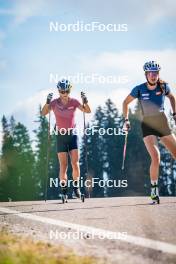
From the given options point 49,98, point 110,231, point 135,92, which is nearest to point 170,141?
point 135,92

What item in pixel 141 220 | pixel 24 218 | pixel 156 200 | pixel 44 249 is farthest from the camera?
pixel 156 200

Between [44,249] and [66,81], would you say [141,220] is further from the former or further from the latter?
[66,81]

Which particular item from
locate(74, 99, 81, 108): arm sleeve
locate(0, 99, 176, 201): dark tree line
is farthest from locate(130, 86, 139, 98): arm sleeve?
locate(0, 99, 176, 201): dark tree line

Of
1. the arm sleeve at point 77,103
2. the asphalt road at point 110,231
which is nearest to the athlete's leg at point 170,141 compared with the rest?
the asphalt road at point 110,231

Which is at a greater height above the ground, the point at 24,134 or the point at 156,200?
the point at 24,134

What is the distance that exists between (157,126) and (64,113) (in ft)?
7.96

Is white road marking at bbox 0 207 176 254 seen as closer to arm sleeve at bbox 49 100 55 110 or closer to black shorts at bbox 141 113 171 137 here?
black shorts at bbox 141 113 171 137

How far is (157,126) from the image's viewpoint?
10.2 meters

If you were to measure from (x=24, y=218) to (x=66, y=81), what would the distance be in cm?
438

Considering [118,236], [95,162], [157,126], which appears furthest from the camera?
[95,162]

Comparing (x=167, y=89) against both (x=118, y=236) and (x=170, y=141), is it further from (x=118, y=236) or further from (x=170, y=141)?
(x=118, y=236)

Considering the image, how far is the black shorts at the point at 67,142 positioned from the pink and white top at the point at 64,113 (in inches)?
10.0

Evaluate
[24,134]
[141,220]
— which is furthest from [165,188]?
[141,220]

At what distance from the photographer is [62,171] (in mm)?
11570
